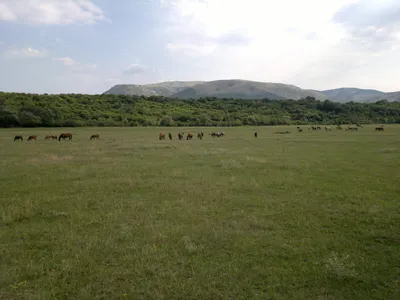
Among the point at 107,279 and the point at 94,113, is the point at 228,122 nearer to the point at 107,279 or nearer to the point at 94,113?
the point at 94,113

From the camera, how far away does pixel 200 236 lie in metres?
7.32

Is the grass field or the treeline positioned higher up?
the treeline

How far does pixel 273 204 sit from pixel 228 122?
220 ft

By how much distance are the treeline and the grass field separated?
5085 cm

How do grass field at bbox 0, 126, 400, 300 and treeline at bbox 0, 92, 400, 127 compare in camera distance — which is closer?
grass field at bbox 0, 126, 400, 300

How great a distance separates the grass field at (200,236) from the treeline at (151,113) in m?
50.9

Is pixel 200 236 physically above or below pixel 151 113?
below

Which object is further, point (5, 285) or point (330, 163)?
point (330, 163)

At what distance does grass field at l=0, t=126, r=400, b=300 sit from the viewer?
5277 millimetres

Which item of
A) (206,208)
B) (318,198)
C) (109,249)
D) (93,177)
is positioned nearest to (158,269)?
(109,249)

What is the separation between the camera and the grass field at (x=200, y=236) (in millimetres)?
5277

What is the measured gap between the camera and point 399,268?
5766mm

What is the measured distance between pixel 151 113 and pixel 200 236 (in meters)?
77.6

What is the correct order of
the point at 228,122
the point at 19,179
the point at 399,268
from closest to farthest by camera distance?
1. the point at 399,268
2. the point at 19,179
3. the point at 228,122
